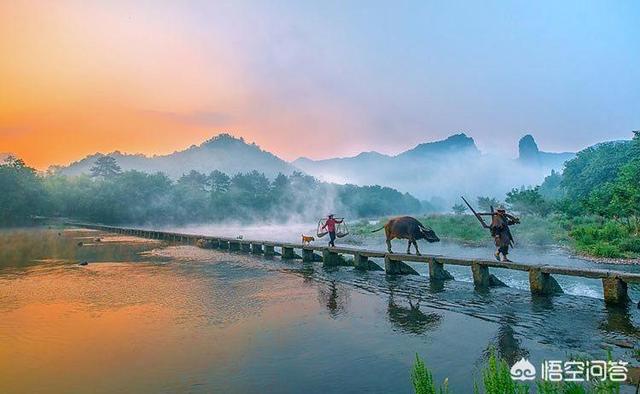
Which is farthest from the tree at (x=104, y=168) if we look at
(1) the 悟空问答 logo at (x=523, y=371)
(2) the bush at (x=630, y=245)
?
(1) the 悟空问答 logo at (x=523, y=371)

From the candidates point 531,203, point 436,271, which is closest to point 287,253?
point 436,271

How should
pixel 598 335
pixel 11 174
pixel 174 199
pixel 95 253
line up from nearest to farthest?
pixel 598 335 < pixel 95 253 < pixel 11 174 < pixel 174 199

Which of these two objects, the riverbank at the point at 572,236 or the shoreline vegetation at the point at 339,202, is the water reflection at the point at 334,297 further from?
the shoreline vegetation at the point at 339,202

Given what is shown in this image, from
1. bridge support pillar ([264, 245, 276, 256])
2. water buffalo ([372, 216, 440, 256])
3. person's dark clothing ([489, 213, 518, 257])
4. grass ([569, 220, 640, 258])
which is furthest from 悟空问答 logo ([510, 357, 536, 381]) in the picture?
grass ([569, 220, 640, 258])

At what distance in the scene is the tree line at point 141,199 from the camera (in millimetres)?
85312

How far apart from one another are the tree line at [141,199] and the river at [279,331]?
75.2 meters

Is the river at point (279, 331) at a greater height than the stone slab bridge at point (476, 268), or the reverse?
the stone slab bridge at point (476, 268)

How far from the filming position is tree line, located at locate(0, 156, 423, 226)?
85.3 meters

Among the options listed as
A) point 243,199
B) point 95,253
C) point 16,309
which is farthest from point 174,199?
point 16,309

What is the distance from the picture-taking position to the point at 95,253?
95.1 ft

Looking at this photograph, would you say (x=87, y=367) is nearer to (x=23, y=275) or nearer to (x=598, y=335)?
(x=598, y=335)

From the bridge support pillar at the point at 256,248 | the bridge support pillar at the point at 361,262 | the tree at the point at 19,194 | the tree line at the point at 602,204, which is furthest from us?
the tree at the point at 19,194

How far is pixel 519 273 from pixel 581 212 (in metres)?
26.7

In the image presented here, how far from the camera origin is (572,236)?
3303 centimetres
